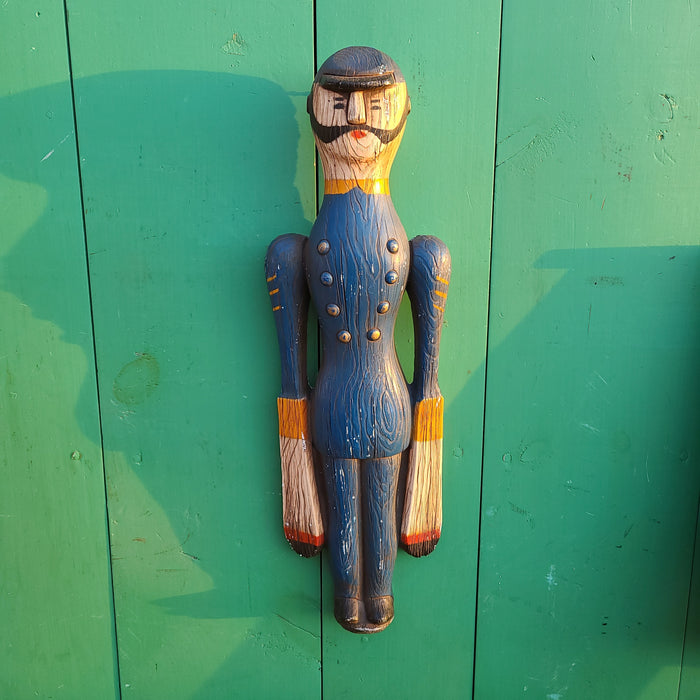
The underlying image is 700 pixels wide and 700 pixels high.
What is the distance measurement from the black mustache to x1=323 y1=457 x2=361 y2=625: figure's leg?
1.30ft

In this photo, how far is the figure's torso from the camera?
0.68m

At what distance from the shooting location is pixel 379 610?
777 mm

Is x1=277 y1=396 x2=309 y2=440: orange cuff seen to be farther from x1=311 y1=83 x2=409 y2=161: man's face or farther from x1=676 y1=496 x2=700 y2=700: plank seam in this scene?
x1=676 y1=496 x2=700 y2=700: plank seam

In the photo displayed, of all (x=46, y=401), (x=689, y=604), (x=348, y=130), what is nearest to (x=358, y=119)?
(x=348, y=130)

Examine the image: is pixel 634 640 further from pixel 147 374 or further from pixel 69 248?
pixel 69 248

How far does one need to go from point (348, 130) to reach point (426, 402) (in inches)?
13.8

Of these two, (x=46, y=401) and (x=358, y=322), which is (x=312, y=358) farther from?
(x=46, y=401)

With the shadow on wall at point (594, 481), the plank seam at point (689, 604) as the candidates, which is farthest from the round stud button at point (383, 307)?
the plank seam at point (689, 604)

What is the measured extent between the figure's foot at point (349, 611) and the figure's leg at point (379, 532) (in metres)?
0.02

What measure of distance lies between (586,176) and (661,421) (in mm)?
375

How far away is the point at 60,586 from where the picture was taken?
0.88 metres

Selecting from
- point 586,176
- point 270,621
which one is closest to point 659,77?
point 586,176

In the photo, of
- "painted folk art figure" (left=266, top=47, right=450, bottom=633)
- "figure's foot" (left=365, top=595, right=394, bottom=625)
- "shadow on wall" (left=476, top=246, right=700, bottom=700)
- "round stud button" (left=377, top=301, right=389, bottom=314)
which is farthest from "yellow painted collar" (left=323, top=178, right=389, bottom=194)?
"figure's foot" (left=365, top=595, right=394, bottom=625)

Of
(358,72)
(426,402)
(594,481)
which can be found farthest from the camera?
(594,481)
